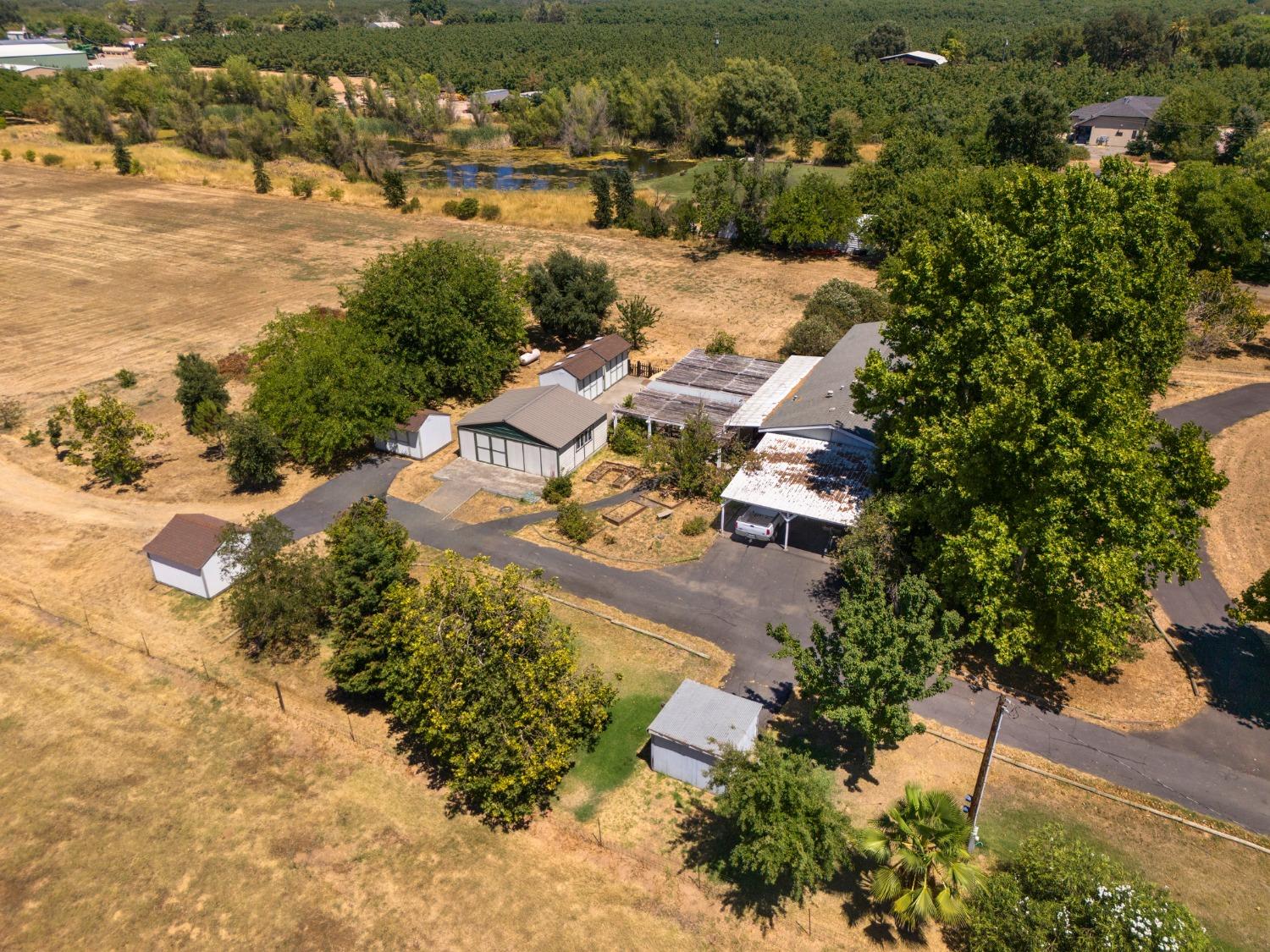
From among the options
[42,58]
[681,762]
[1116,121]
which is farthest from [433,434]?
[42,58]

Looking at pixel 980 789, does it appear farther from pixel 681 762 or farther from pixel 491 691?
pixel 491 691

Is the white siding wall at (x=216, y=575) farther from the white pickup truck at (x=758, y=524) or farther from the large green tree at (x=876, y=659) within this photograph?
the large green tree at (x=876, y=659)

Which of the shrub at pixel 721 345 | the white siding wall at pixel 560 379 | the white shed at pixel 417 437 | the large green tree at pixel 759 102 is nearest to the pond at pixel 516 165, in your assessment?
the large green tree at pixel 759 102

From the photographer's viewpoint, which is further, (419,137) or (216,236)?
(419,137)

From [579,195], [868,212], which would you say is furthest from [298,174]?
[868,212]

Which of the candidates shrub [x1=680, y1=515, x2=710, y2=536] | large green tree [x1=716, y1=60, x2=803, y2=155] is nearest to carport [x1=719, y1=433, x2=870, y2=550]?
shrub [x1=680, y1=515, x2=710, y2=536]

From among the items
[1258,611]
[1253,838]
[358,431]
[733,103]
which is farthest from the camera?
[733,103]

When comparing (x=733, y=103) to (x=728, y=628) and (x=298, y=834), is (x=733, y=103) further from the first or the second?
(x=298, y=834)
